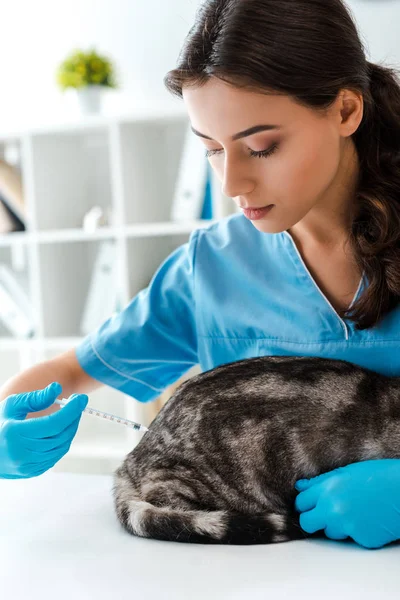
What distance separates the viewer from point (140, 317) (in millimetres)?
1541

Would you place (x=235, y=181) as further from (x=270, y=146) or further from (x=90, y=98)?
(x=90, y=98)

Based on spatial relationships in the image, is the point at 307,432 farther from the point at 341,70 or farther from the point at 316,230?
the point at 341,70

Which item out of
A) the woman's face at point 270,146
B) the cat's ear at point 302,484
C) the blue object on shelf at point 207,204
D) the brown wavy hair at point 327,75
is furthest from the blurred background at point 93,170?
the cat's ear at point 302,484

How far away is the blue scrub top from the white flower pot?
5.11ft

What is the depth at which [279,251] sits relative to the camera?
4.70 ft

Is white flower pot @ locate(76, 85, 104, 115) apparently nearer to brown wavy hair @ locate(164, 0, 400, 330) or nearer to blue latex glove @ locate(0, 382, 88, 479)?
brown wavy hair @ locate(164, 0, 400, 330)

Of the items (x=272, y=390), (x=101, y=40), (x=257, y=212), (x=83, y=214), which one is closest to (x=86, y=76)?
(x=101, y=40)

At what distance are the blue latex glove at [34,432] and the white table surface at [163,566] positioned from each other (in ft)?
0.29

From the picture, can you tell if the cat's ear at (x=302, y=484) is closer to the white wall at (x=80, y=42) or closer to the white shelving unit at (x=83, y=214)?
the white shelving unit at (x=83, y=214)

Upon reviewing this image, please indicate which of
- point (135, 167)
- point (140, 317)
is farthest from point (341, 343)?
point (135, 167)

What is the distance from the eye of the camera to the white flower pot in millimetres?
2912

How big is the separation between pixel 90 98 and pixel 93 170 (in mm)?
376

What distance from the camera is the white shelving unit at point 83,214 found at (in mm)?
2848

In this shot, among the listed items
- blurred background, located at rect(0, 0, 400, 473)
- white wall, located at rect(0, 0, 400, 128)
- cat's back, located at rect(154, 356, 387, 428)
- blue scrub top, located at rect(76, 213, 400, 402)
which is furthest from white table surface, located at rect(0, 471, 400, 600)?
white wall, located at rect(0, 0, 400, 128)
